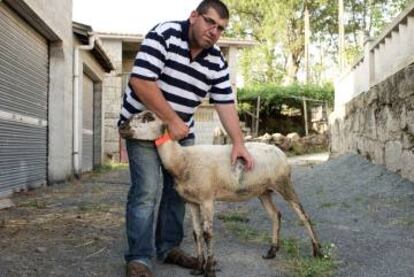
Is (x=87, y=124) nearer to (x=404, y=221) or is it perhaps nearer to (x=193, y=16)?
(x=404, y=221)

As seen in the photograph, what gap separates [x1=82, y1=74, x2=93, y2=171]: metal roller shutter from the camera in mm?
15359

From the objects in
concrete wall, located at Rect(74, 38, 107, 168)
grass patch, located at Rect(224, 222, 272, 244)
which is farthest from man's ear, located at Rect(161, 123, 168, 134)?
concrete wall, located at Rect(74, 38, 107, 168)

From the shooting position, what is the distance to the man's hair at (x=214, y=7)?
12.6 feet

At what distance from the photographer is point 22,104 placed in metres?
9.56

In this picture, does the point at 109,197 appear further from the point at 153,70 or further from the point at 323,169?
the point at 153,70

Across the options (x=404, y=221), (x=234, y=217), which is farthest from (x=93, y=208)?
(x=404, y=221)

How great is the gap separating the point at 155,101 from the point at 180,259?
1353 mm

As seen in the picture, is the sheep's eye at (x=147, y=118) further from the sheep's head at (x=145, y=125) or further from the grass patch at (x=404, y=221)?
the grass patch at (x=404, y=221)

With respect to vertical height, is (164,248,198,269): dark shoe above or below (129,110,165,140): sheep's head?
below

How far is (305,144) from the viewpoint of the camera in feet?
82.9

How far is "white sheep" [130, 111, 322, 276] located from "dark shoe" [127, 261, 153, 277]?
1.47 feet

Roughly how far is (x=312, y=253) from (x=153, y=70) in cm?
210

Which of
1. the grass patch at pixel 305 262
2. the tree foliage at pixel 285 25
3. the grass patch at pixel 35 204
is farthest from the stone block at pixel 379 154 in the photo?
the tree foliage at pixel 285 25

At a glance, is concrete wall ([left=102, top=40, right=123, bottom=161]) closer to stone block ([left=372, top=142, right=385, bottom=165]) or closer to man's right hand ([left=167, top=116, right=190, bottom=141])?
stone block ([left=372, top=142, right=385, bottom=165])
